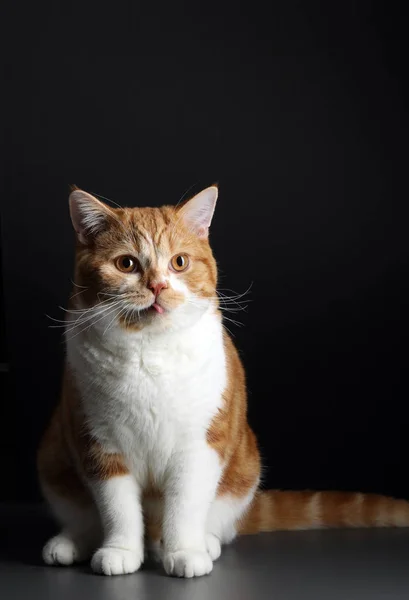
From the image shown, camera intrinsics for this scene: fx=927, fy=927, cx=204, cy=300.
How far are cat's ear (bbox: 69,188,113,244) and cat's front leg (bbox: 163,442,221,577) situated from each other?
612 mm

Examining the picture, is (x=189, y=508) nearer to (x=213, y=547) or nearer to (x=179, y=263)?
(x=213, y=547)

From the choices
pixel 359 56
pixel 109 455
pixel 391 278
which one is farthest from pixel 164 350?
pixel 359 56

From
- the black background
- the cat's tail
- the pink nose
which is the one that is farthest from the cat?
the black background

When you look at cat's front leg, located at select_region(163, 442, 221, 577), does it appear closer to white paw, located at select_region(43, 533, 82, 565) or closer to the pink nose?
white paw, located at select_region(43, 533, 82, 565)

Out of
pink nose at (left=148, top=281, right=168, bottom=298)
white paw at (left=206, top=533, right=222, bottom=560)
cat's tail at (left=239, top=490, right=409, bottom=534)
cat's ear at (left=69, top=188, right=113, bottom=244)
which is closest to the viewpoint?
pink nose at (left=148, top=281, right=168, bottom=298)

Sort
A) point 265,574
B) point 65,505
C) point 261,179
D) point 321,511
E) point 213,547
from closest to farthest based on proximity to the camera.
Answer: point 265,574, point 213,547, point 65,505, point 321,511, point 261,179

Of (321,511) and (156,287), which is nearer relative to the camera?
(156,287)

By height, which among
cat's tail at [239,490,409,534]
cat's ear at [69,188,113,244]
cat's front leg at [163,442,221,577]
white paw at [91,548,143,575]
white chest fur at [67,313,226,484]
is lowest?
cat's tail at [239,490,409,534]

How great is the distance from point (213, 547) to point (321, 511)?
479 millimetres

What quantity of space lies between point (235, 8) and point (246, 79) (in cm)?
25

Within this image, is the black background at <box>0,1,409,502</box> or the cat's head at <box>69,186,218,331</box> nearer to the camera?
the cat's head at <box>69,186,218,331</box>

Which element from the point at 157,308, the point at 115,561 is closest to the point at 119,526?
the point at 115,561

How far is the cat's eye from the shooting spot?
2359mm

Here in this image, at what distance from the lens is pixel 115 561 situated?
225 centimetres
